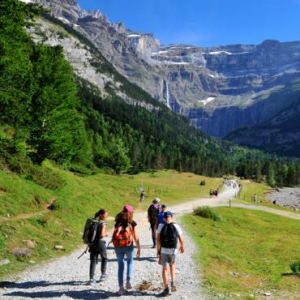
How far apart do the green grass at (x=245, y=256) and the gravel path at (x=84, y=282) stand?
2.87ft

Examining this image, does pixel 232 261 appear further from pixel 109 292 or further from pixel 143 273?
pixel 109 292

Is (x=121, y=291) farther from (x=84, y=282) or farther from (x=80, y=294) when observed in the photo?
(x=84, y=282)

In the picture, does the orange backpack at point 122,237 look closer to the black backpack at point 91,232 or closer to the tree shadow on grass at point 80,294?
the black backpack at point 91,232

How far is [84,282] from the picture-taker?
1294 cm

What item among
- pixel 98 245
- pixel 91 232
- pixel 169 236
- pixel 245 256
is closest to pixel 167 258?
pixel 169 236

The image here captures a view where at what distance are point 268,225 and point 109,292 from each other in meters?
28.6

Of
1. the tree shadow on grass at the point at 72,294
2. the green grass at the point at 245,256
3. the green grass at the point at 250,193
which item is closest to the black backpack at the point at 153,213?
the green grass at the point at 245,256


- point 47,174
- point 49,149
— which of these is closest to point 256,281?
point 47,174

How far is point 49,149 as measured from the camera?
30.5 metres

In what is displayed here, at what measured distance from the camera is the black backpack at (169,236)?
11.5 meters

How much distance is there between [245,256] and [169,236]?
11125 millimetres

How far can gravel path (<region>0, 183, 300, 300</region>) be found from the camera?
11.4 metres

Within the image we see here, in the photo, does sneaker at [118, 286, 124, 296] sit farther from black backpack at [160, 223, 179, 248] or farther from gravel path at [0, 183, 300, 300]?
black backpack at [160, 223, 179, 248]

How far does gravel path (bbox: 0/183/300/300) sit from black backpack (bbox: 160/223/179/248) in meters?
1.75
